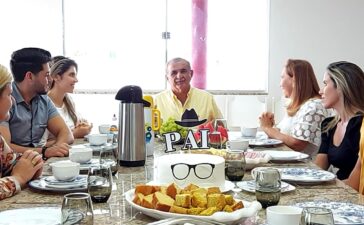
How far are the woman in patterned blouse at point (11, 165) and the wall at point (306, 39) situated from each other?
121 inches

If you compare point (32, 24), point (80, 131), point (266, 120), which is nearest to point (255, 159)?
point (266, 120)

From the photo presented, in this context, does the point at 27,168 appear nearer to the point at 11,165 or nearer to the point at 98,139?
the point at 11,165

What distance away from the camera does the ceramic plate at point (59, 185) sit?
5.67 feet

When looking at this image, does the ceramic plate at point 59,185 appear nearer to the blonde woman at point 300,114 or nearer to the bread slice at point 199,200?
the bread slice at point 199,200

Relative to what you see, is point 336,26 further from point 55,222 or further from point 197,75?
point 55,222

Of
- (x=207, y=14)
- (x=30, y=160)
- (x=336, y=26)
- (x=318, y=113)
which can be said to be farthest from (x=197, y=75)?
(x=30, y=160)

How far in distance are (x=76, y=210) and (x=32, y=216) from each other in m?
0.26

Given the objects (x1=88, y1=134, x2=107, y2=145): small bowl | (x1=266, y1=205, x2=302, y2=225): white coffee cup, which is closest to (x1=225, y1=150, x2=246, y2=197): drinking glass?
(x1=266, y1=205, x2=302, y2=225): white coffee cup

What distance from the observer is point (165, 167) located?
1.67 metres

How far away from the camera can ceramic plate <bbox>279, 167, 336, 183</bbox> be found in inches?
74.9

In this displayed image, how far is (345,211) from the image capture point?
148 centimetres

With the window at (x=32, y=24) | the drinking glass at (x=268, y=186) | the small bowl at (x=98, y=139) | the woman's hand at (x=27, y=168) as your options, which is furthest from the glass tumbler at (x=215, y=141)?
the window at (x=32, y=24)

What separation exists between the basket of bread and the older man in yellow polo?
262 centimetres

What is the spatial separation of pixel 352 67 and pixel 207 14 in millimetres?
2677
